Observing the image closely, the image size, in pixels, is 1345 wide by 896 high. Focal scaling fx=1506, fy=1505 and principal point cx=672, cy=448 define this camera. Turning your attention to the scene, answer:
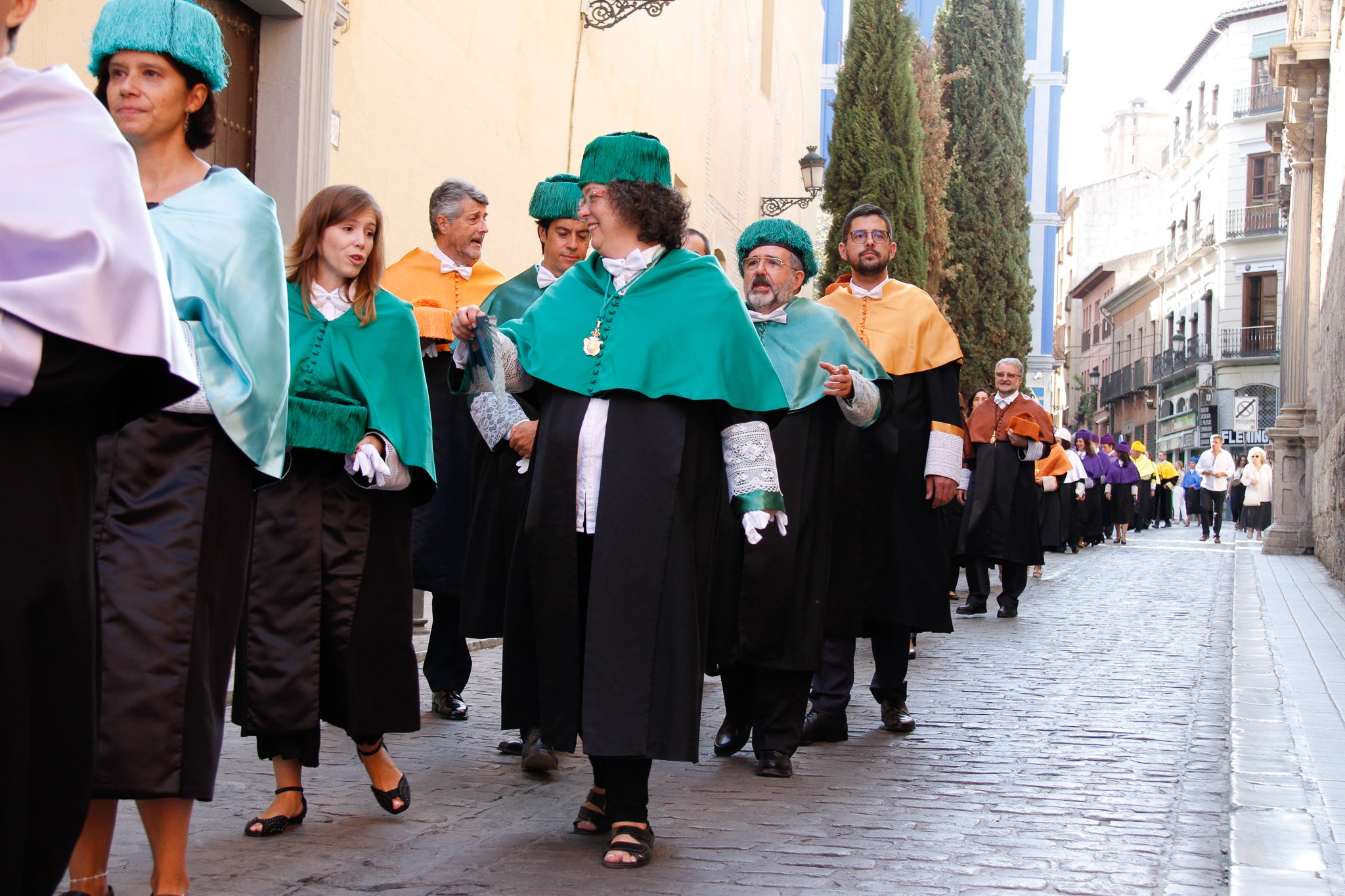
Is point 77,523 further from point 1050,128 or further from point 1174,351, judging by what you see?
point 1174,351

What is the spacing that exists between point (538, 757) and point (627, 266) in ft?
6.20

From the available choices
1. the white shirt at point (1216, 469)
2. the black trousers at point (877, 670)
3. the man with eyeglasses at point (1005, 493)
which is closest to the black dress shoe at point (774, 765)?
the black trousers at point (877, 670)

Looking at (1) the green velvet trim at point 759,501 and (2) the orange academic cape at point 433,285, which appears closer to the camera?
(1) the green velvet trim at point 759,501

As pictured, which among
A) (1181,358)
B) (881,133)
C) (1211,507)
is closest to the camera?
(881,133)

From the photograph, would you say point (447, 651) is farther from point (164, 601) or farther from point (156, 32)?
point (156, 32)

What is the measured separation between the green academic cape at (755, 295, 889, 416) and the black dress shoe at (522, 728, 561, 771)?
157cm

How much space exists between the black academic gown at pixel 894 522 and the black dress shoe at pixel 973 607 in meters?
6.05

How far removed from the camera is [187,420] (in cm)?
333

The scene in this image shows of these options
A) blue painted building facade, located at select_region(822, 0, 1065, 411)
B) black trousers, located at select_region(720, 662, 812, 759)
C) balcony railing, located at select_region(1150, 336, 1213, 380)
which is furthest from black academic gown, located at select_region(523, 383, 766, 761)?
balcony railing, located at select_region(1150, 336, 1213, 380)

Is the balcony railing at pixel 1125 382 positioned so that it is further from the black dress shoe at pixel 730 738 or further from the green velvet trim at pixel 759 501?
the green velvet trim at pixel 759 501

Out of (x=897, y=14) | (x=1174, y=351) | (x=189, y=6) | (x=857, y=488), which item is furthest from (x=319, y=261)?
(x=1174, y=351)

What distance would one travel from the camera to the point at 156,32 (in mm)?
3473

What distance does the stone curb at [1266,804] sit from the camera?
3.89m

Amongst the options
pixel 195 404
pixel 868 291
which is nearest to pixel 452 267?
pixel 868 291
